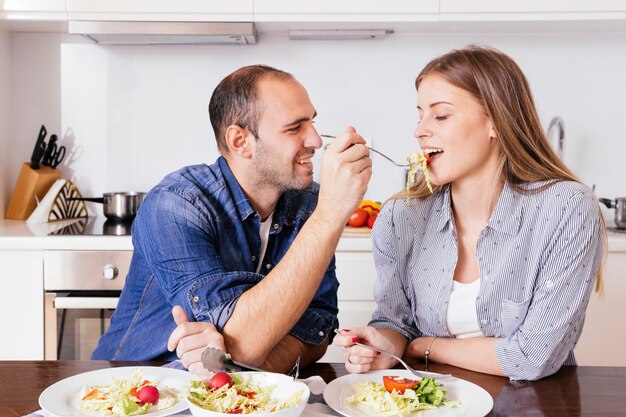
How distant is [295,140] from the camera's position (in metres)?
1.79

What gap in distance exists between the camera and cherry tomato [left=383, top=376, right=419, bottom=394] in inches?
50.6

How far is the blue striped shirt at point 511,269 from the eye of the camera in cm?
154

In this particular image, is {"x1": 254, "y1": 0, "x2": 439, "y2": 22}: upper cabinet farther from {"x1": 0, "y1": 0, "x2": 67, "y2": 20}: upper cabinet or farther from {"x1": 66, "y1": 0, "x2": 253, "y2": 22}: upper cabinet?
{"x1": 0, "y1": 0, "x2": 67, "y2": 20}: upper cabinet

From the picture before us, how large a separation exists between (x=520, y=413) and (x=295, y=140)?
0.85m

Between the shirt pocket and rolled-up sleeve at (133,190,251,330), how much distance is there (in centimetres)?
55

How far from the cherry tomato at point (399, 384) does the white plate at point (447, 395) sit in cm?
6

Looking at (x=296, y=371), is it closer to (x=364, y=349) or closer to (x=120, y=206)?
(x=364, y=349)

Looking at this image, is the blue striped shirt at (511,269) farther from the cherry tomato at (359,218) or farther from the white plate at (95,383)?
the cherry tomato at (359,218)

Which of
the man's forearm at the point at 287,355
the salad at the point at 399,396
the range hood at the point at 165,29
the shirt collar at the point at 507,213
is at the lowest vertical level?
the man's forearm at the point at 287,355

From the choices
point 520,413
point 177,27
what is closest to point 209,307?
point 520,413

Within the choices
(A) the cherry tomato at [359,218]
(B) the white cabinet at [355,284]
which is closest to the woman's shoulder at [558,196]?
(B) the white cabinet at [355,284]

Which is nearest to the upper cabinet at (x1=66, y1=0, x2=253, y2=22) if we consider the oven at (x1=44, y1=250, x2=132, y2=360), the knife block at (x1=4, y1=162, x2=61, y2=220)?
the knife block at (x1=4, y1=162, x2=61, y2=220)

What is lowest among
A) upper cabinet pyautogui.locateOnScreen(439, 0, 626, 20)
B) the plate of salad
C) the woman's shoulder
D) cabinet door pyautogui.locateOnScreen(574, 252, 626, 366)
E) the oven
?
cabinet door pyautogui.locateOnScreen(574, 252, 626, 366)

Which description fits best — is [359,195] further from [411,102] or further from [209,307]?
[411,102]
